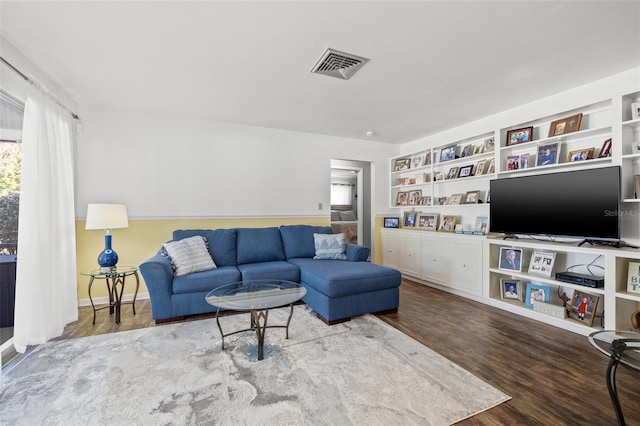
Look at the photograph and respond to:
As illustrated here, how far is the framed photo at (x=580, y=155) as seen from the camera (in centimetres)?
266

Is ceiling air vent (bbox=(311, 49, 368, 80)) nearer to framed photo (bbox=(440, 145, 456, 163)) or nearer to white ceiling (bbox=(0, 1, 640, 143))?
white ceiling (bbox=(0, 1, 640, 143))

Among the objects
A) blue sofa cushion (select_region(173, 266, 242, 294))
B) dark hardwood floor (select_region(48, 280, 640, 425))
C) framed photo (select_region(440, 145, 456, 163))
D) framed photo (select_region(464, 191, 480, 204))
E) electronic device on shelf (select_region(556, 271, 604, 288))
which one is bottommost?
dark hardwood floor (select_region(48, 280, 640, 425))

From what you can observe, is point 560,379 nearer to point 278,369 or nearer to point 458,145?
point 278,369

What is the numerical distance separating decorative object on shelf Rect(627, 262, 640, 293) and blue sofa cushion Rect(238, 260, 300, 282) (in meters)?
3.03

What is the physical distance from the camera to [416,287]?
403 centimetres

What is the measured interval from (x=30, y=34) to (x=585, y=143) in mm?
4895

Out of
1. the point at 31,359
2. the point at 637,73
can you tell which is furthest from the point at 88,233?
the point at 637,73

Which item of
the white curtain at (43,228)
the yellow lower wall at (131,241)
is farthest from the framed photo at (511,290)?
the white curtain at (43,228)

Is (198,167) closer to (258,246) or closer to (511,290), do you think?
(258,246)

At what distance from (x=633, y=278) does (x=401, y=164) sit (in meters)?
3.30

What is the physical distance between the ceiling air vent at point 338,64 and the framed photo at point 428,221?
110 inches

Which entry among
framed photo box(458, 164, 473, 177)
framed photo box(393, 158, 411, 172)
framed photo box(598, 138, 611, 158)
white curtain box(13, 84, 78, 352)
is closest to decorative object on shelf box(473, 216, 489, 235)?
framed photo box(458, 164, 473, 177)

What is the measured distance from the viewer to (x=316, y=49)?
6.95 ft

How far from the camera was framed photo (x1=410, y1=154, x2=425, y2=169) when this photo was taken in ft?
15.3
